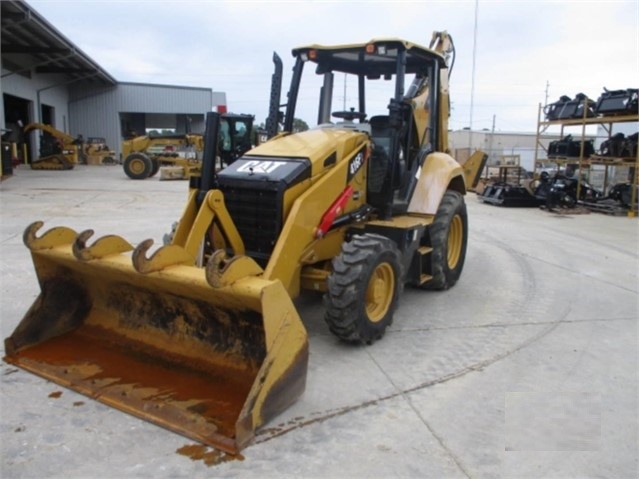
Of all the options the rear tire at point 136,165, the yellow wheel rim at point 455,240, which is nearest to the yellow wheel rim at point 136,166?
the rear tire at point 136,165

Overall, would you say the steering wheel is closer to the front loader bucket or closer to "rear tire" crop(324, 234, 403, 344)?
"rear tire" crop(324, 234, 403, 344)

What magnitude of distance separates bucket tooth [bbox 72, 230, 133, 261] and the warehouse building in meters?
18.3

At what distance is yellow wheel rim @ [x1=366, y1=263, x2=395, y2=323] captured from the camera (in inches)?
180

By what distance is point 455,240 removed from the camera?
274 inches

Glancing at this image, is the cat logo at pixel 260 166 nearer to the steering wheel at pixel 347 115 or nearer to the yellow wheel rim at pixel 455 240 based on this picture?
the steering wheel at pixel 347 115

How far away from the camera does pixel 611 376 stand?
14.1 ft

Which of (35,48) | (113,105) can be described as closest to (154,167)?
(35,48)

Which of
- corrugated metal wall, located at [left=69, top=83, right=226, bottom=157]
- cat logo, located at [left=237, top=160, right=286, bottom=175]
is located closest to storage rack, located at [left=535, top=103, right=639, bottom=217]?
cat logo, located at [left=237, top=160, right=286, bottom=175]

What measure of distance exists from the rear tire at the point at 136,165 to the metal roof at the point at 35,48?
6.07 meters

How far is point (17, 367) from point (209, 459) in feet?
6.28

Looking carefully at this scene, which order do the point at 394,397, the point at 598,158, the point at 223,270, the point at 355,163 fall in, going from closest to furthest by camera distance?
1. the point at 223,270
2. the point at 394,397
3. the point at 355,163
4. the point at 598,158

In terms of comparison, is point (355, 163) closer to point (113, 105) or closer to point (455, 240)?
point (455, 240)

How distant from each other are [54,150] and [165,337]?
26199 millimetres

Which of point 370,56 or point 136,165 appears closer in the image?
point 370,56
